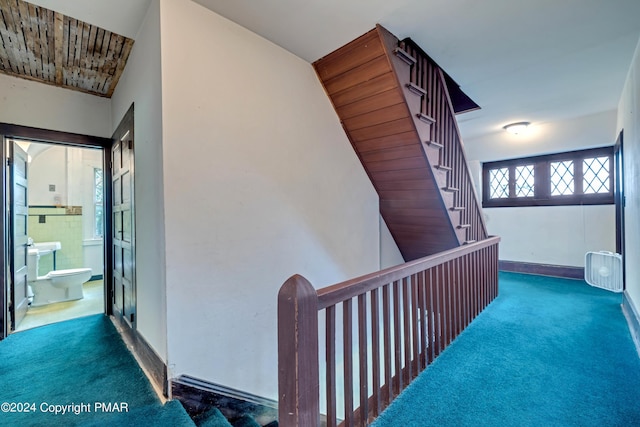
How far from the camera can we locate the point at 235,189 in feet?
6.11

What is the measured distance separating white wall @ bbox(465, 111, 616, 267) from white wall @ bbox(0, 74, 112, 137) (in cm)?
558

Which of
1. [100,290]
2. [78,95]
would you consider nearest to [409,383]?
[78,95]

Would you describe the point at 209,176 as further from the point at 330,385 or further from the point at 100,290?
the point at 100,290

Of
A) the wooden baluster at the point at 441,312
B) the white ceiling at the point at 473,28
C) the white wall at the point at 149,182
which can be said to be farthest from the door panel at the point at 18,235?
the wooden baluster at the point at 441,312

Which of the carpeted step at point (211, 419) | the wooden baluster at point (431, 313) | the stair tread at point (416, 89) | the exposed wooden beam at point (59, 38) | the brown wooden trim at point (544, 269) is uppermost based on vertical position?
the exposed wooden beam at point (59, 38)

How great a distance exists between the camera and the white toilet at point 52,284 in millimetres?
3461

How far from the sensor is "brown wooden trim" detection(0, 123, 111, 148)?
8.01 feet

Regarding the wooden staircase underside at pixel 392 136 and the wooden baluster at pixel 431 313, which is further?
the wooden staircase underside at pixel 392 136

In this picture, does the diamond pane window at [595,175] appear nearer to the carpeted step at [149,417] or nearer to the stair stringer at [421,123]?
the stair stringer at [421,123]

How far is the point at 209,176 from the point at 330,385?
1.33m

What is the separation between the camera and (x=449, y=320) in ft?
7.33

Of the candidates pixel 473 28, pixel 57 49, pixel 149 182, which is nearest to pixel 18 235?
pixel 57 49

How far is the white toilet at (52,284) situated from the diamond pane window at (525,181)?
6848mm

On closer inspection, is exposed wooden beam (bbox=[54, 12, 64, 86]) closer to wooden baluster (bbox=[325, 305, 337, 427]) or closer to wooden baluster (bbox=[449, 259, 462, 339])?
wooden baluster (bbox=[325, 305, 337, 427])
